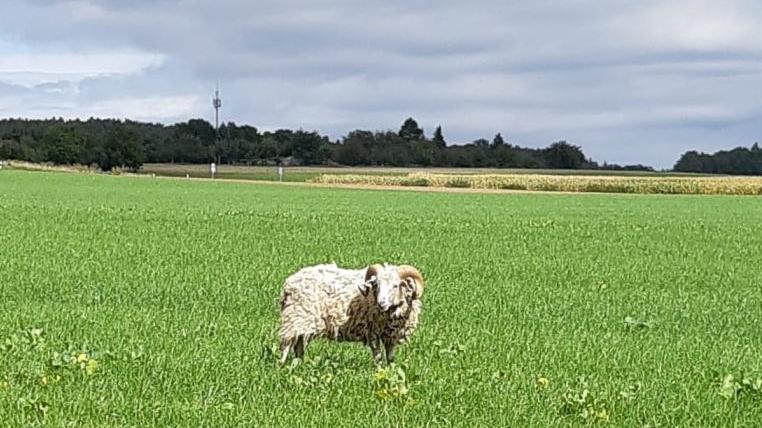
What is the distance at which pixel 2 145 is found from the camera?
542ft

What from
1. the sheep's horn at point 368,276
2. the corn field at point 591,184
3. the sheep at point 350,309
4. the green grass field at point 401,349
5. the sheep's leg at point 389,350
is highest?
the sheep's horn at point 368,276

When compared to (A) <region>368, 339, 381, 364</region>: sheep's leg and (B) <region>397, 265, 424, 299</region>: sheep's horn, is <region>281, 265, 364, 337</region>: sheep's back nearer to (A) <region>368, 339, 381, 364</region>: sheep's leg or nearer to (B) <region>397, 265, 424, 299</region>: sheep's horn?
(A) <region>368, 339, 381, 364</region>: sheep's leg

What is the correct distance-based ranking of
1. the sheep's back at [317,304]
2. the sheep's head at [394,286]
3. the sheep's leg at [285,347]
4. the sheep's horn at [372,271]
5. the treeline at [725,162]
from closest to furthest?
the sheep's head at [394,286] < the sheep's horn at [372,271] < the sheep's back at [317,304] < the sheep's leg at [285,347] < the treeline at [725,162]

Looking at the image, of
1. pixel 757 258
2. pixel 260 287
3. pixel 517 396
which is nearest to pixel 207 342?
pixel 517 396

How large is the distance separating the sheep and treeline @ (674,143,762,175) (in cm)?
15830

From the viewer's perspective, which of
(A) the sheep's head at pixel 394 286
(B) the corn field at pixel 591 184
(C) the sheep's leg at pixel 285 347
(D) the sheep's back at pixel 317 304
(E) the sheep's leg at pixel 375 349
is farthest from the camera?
(B) the corn field at pixel 591 184

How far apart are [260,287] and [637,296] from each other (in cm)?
653

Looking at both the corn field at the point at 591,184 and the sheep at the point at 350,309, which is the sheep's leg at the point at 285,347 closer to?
the sheep at the point at 350,309

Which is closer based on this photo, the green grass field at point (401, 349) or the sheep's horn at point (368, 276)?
the green grass field at point (401, 349)

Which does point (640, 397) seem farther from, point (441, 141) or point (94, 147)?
point (441, 141)

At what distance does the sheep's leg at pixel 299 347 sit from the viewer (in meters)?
10.6

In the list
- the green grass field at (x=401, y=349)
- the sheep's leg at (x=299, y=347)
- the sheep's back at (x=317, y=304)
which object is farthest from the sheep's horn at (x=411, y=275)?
the sheep's leg at (x=299, y=347)

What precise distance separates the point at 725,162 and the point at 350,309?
165844 millimetres

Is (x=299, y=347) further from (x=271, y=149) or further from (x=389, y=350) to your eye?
(x=271, y=149)
